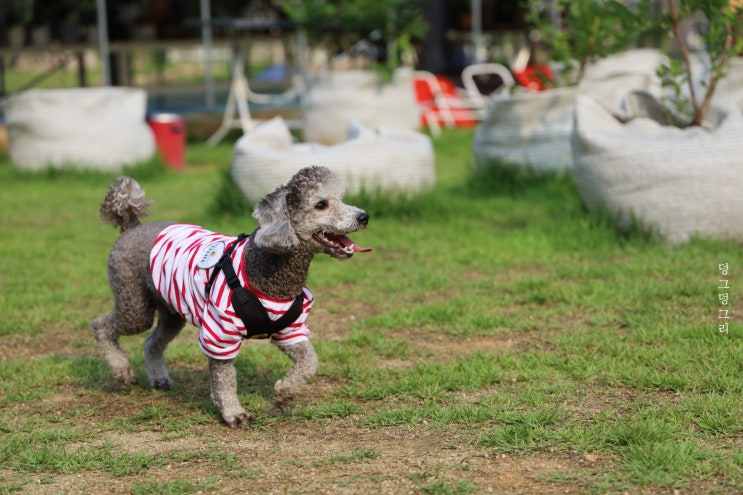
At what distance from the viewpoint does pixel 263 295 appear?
4.27 meters

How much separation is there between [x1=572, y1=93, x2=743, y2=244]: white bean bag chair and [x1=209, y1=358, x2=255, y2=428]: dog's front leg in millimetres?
3892

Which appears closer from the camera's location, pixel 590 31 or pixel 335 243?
pixel 335 243

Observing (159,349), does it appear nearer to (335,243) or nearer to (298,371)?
(298,371)

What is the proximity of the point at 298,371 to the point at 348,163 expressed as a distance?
4360mm

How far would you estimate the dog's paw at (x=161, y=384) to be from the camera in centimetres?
508

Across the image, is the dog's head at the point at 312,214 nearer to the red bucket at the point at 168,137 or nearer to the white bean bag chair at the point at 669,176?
the white bean bag chair at the point at 669,176

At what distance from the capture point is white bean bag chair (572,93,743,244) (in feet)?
22.9

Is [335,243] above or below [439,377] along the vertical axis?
above

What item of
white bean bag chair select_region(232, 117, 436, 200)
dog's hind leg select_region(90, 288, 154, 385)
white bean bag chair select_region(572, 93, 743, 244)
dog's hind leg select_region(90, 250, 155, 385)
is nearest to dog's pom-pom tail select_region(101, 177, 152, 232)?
dog's hind leg select_region(90, 250, 155, 385)

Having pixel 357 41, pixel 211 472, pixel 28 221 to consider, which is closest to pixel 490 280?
pixel 211 472

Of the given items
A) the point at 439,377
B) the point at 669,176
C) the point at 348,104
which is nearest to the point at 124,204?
the point at 439,377

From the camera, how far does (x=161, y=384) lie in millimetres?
5082

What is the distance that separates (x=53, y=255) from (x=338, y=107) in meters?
6.84

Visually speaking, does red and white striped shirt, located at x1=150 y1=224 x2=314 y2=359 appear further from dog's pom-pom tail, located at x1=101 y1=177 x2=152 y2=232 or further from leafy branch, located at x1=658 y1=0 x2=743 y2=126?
leafy branch, located at x1=658 y1=0 x2=743 y2=126
